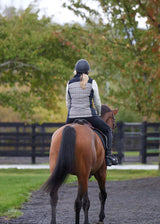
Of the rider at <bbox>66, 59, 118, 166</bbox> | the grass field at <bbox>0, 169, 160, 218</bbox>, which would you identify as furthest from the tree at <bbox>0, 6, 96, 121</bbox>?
the rider at <bbox>66, 59, 118, 166</bbox>

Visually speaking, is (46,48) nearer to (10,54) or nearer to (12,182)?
(10,54)

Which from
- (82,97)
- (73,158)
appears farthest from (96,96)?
(73,158)

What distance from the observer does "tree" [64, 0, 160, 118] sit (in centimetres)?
1540

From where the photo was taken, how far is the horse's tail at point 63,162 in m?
6.73

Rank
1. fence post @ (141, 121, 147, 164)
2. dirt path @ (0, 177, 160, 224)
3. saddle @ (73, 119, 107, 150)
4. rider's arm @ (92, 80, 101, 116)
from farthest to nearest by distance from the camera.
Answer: fence post @ (141, 121, 147, 164), dirt path @ (0, 177, 160, 224), rider's arm @ (92, 80, 101, 116), saddle @ (73, 119, 107, 150)

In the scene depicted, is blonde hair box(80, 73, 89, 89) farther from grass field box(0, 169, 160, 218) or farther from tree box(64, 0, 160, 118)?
tree box(64, 0, 160, 118)

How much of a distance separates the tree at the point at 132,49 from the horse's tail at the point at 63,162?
8806mm

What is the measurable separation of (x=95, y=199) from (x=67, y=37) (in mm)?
9461

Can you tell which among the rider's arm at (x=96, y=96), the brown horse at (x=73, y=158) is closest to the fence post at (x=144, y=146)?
the rider's arm at (x=96, y=96)

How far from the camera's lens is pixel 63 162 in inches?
264

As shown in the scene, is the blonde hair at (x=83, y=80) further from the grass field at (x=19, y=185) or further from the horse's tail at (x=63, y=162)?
the grass field at (x=19, y=185)

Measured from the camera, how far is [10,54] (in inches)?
659

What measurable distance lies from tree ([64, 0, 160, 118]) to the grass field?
2546mm

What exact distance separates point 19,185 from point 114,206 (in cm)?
431
